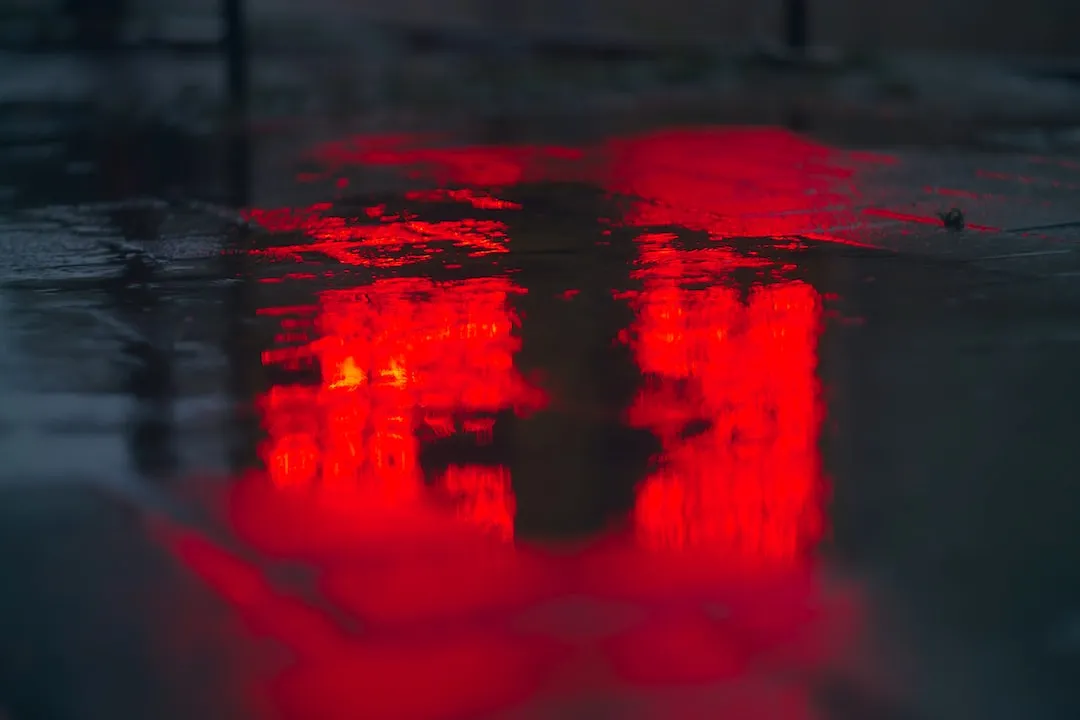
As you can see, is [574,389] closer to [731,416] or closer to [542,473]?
[731,416]

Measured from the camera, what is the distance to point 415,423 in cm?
371

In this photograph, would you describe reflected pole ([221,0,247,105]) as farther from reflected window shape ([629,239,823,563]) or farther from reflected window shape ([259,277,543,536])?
reflected window shape ([629,239,823,563])

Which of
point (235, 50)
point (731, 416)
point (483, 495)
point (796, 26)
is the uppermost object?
point (796, 26)

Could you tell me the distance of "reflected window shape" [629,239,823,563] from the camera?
3.02 metres

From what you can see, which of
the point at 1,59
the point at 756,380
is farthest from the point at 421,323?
the point at 1,59

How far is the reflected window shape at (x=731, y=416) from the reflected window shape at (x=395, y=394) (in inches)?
15.0

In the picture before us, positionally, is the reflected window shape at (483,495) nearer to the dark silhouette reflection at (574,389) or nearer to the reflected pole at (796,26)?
the dark silhouette reflection at (574,389)

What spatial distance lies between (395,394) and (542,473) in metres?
0.79

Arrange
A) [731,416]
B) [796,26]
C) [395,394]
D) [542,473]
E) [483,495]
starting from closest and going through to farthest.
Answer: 1. [483,495]
2. [542,473]
3. [731,416]
4. [395,394]
5. [796,26]

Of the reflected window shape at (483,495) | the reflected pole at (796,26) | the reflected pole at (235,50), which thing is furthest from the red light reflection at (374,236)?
the reflected pole at (796,26)

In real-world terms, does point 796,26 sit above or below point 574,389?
above

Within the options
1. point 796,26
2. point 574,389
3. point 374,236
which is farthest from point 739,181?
point 796,26

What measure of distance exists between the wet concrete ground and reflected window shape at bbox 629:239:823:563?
1cm

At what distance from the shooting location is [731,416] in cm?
373
